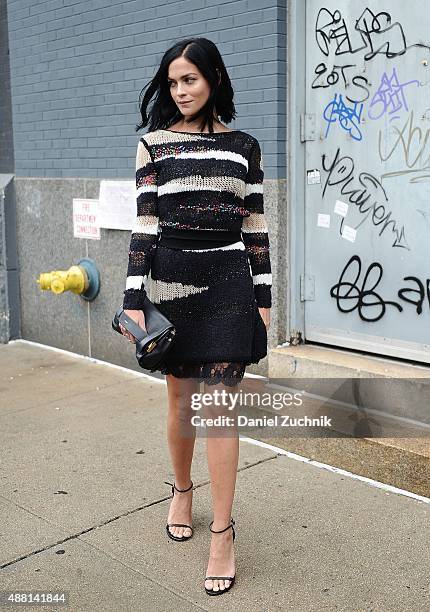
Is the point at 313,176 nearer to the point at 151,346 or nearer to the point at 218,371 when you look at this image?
the point at 218,371

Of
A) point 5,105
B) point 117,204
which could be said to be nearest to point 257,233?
point 117,204

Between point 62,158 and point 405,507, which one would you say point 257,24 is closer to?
point 62,158

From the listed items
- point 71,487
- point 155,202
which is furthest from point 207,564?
point 155,202

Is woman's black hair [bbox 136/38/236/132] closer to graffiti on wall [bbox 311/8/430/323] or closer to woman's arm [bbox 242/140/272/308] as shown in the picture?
woman's arm [bbox 242/140/272/308]

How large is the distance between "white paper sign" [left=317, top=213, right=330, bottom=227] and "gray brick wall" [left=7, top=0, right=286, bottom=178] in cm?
35

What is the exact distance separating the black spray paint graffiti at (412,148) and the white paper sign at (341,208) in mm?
363

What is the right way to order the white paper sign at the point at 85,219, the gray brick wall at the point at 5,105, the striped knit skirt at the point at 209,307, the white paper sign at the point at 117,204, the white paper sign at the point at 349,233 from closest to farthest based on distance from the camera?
the striped knit skirt at the point at 209,307
the white paper sign at the point at 349,233
the white paper sign at the point at 117,204
the white paper sign at the point at 85,219
the gray brick wall at the point at 5,105

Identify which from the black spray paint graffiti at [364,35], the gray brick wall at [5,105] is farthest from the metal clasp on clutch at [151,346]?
Result: the gray brick wall at [5,105]

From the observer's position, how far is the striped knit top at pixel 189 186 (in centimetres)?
280

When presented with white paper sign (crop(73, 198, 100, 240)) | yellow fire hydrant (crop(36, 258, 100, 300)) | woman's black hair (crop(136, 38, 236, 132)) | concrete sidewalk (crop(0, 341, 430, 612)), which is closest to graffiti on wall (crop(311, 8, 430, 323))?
concrete sidewalk (crop(0, 341, 430, 612))

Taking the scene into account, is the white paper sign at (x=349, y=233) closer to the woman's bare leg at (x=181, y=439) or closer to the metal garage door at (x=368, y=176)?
the metal garage door at (x=368, y=176)

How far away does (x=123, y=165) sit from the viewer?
548 centimetres

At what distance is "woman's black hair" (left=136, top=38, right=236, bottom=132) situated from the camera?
2805 mm

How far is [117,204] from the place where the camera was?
18.2ft
